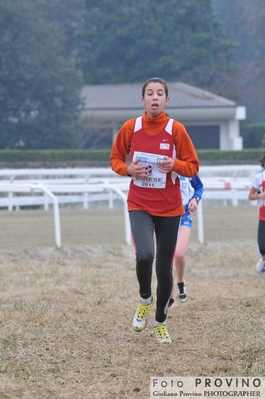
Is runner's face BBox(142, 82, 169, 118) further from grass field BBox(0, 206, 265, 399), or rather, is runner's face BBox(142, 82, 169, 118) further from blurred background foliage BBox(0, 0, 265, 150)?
blurred background foliage BBox(0, 0, 265, 150)

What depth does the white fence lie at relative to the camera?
50.4 feet

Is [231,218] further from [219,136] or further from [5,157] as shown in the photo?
[219,136]

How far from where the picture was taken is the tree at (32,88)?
41312 mm

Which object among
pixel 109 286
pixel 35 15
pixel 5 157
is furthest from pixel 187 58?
pixel 109 286

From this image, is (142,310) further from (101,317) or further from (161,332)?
(101,317)

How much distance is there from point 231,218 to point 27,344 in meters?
12.5

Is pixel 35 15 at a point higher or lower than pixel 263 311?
higher

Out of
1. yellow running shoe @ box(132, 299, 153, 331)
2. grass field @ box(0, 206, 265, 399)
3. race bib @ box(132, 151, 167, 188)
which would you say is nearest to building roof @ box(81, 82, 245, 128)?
grass field @ box(0, 206, 265, 399)

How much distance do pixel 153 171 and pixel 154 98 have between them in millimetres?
532

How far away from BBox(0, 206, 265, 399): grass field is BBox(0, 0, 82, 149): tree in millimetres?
24767

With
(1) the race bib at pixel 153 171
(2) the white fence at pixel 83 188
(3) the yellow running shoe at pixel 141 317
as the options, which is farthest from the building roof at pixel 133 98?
(1) the race bib at pixel 153 171

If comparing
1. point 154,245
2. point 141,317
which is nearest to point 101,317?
point 141,317

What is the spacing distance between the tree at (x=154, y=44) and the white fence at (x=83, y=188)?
33145 mm

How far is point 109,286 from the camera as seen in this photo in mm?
11508
